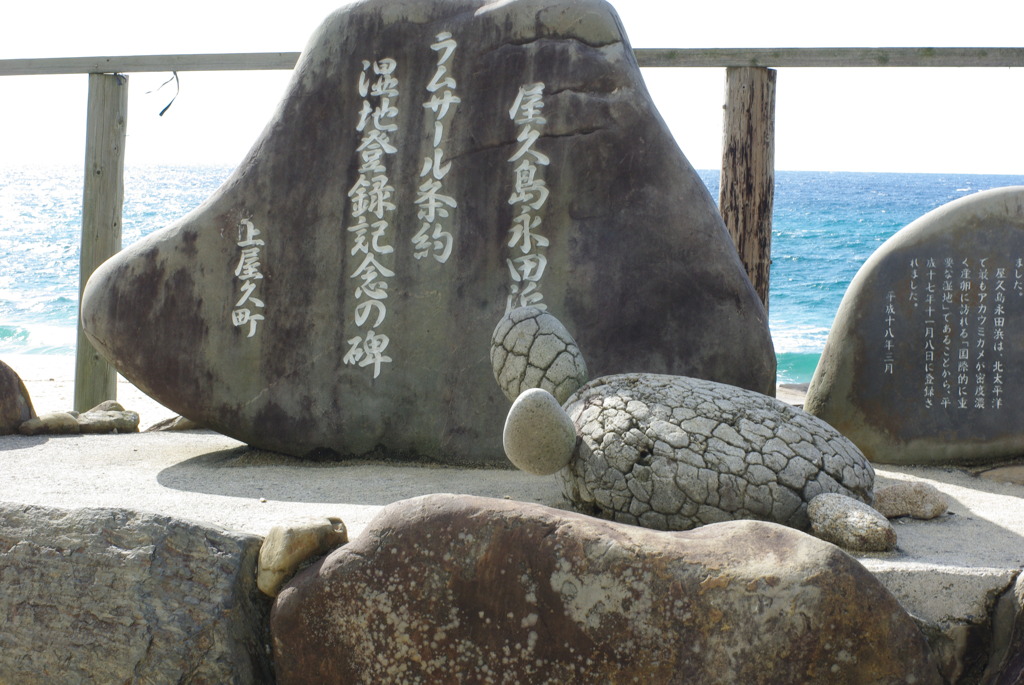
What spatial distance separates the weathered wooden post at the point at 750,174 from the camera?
5.09 m

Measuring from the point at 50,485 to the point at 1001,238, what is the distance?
3847 mm

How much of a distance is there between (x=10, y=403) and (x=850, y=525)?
12.4ft

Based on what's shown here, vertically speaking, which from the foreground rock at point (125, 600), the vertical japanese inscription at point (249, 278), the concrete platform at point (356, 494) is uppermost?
the vertical japanese inscription at point (249, 278)

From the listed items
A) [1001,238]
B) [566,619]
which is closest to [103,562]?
[566,619]

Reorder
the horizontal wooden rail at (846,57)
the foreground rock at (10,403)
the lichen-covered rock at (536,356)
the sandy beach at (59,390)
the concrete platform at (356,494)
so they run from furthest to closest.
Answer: the sandy beach at (59,390), the horizontal wooden rail at (846,57), the foreground rock at (10,403), the lichen-covered rock at (536,356), the concrete platform at (356,494)

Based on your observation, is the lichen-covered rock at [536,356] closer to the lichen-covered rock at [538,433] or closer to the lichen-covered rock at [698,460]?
the lichen-covered rock at [698,460]

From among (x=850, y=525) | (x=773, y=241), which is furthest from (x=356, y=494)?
(x=773, y=241)

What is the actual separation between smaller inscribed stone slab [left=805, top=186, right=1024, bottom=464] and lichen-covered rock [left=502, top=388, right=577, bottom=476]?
1.96 meters

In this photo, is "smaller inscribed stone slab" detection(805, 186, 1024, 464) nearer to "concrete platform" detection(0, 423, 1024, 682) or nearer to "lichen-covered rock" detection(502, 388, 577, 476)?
"concrete platform" detection(0, 423, 1024, 682)

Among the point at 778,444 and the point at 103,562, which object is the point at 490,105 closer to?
the point at 778,444

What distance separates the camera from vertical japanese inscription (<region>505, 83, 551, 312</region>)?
382 cm

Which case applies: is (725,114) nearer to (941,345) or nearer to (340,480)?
(941,345)

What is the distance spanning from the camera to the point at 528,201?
3881 millimetres

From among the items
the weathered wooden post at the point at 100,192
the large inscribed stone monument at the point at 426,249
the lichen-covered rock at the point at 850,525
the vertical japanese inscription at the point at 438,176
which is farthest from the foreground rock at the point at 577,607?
the weathered wooden post at the point at 100,192
